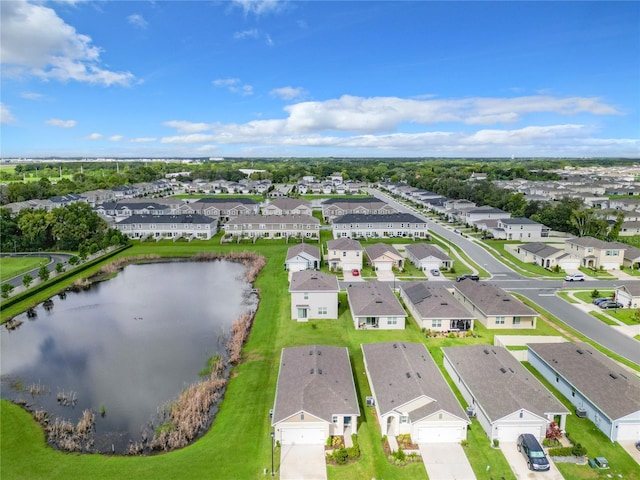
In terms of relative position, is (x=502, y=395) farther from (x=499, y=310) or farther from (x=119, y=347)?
(x=119, y=347)

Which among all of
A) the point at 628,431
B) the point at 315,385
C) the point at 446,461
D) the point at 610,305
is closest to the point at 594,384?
the point at 628,431

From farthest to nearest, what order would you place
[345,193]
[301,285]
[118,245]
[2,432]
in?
[345,193] → [118,245] → [301,285] → [2,432]

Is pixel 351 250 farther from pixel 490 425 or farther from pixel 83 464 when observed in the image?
pixel 83 464

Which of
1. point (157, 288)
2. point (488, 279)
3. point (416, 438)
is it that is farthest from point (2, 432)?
point (488, 279)

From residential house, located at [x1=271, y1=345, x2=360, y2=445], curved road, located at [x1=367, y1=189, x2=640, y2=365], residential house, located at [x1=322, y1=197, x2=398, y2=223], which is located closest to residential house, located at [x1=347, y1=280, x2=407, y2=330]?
residential house, located at [x1=271, y1=345, x2=360, y2=445]

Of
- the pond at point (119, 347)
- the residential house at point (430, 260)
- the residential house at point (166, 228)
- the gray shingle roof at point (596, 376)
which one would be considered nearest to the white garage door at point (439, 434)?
the gray shingle roof at point (596, 376)

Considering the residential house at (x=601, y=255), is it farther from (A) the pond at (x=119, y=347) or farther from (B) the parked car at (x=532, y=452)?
(A) the pond at (x=119, y=347)
